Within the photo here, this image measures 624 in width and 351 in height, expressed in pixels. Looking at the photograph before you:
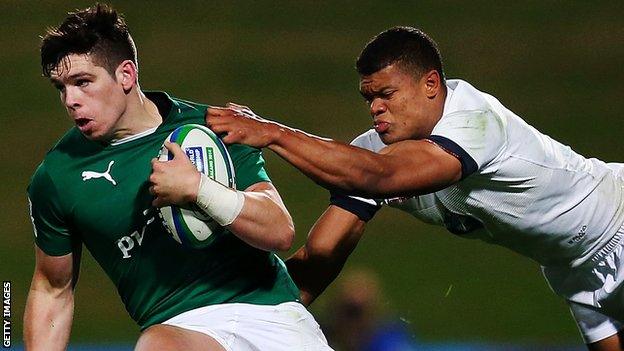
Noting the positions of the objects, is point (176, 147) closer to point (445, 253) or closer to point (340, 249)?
point (340, 249)

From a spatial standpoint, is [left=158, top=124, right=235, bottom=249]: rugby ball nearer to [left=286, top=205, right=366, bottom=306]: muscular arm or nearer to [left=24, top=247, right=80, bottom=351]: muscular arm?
[left=24, top=247, right=80, bottom=351]: muscular arm

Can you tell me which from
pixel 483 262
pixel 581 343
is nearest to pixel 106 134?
pixel 581 343

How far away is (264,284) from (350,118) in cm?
877

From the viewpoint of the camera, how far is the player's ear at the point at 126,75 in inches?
172

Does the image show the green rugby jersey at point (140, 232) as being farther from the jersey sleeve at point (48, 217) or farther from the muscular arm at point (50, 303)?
the muscular arm at point (50, 303)

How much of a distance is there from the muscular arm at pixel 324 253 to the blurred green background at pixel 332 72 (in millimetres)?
5685

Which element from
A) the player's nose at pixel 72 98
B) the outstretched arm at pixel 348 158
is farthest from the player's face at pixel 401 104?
the player's nose at pixel 72 98

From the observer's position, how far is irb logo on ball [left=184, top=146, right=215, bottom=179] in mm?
4035

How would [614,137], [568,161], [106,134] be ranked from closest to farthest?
[106,134], [568,161], [614,137]

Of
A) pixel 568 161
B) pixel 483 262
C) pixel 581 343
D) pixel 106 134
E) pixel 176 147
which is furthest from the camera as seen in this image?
pixel 483 262

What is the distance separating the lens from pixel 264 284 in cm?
437

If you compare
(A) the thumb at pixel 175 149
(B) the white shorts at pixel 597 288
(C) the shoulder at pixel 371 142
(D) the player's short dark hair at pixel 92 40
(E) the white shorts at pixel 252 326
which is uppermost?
(D) the player's short dark hair at pixel 92 40

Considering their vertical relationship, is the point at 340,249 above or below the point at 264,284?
below

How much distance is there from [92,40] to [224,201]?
829mm
